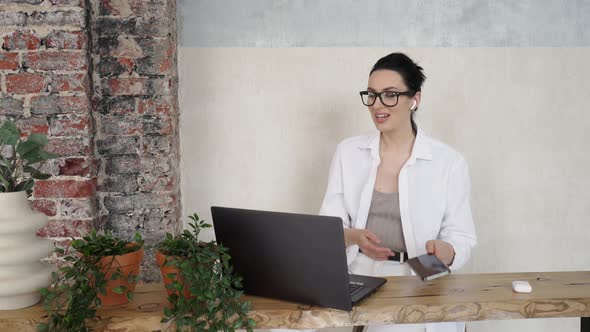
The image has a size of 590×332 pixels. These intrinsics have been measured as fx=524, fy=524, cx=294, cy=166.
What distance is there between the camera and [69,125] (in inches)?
94.0

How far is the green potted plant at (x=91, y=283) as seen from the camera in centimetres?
136

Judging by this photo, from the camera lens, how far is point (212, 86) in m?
3.04

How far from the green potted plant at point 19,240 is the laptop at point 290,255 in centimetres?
51

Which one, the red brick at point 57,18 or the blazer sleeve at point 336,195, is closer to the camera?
the red brick at point 57,18

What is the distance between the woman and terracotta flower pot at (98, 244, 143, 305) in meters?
1.13

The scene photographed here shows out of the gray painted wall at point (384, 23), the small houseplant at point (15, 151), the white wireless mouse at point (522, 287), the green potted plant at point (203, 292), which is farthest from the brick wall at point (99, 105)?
the white wireless mouse at point (522, 287)

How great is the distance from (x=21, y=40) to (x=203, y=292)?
162 centimetres

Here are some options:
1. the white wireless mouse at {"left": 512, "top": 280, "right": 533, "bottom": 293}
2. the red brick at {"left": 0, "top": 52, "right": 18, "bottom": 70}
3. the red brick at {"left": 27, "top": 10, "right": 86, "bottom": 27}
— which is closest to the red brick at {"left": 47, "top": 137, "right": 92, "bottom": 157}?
the red brick at {"left": 0, "top": 52, "right": 18, "bottom": 70}

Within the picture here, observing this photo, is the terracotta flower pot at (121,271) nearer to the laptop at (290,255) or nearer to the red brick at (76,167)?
the laptop at (290,255)

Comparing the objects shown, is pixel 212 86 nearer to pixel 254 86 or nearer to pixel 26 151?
pixel 254 86

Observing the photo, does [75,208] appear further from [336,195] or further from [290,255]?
[290,255]

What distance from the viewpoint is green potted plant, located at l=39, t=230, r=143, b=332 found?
4.47ft

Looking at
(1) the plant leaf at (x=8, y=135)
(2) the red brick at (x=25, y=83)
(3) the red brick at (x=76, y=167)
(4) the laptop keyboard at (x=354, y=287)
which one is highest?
(2) the red brick at (x=25, y=83)

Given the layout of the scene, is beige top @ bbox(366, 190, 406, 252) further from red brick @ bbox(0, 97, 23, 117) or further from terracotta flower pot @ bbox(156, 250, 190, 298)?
red brick @ bbox(0, 97, 23, 117)
